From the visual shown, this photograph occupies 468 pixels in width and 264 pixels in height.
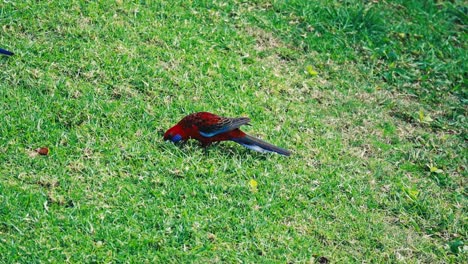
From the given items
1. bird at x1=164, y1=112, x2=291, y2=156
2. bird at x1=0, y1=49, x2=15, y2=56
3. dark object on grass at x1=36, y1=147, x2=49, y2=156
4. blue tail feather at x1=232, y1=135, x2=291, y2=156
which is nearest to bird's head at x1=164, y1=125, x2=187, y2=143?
bird at x1=164, y1=112, x2=291, y2=156

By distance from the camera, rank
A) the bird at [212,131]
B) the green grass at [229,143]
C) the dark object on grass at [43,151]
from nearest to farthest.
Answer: the green grass at [229,143], the dark object on grass at [43,151], the bird at [212,131]

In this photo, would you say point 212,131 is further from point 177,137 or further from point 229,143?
point 229,143

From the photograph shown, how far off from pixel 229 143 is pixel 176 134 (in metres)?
0.55

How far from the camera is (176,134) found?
5.48 meters

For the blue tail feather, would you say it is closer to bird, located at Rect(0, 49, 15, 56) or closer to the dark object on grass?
the dark object on grass

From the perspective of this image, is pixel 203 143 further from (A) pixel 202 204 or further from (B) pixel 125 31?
(B) pixel 125 31

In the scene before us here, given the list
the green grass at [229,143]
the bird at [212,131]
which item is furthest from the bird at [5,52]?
the bird at [212,131]

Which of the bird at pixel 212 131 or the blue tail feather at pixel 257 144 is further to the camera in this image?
the blue tail feather at pixel 257 144

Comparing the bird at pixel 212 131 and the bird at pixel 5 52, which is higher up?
the bird at pixel 5 52

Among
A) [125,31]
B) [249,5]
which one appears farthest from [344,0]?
[125,31]

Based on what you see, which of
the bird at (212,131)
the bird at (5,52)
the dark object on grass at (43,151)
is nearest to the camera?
the dark object on grass at (43,151)

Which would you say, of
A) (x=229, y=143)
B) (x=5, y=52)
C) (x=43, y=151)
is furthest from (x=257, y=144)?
(x=5, y=52)

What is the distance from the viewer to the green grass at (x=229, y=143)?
15.5 feet

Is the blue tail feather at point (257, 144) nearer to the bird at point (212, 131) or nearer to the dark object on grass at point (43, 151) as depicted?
the bird at point (212, 131)
